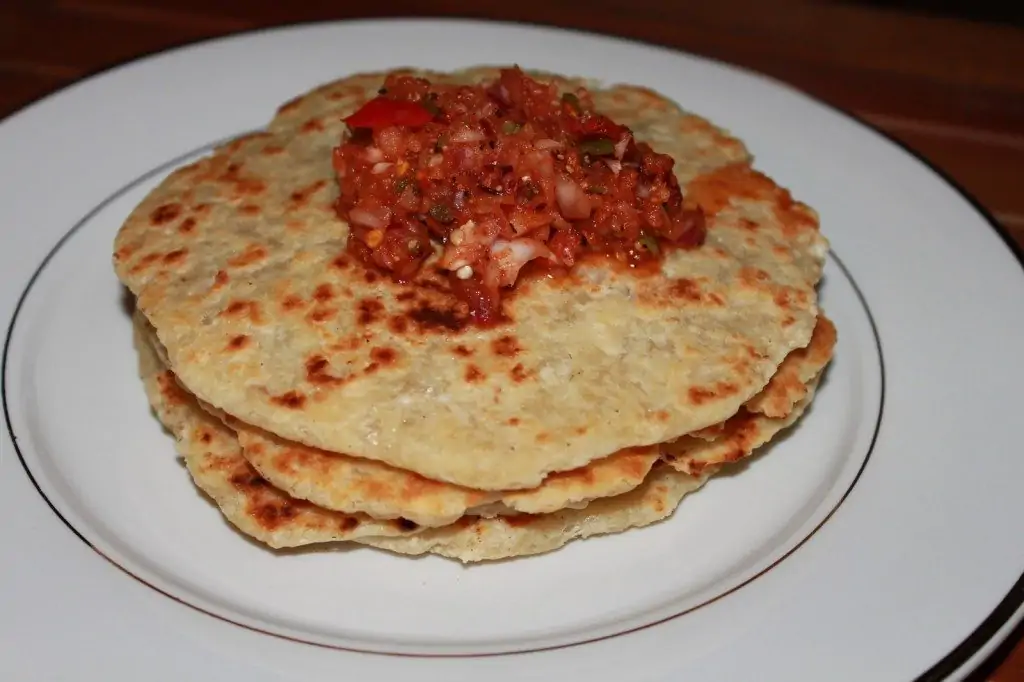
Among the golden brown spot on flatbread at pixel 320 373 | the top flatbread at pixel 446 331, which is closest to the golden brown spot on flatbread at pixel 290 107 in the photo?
the top flatbread at pixel 446 331

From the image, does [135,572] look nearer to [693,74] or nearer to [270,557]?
[270,557]

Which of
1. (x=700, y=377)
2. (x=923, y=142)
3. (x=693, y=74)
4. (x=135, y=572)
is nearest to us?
(x=135, y=572)

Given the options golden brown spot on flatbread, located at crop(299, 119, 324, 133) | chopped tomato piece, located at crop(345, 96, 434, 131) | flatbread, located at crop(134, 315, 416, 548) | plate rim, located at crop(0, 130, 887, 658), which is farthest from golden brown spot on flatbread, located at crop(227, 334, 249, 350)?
golden brown spot on flatbread, located at crop(299, 119, 324, 133)

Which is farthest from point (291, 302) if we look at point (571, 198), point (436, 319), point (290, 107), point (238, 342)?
point (290, 107)

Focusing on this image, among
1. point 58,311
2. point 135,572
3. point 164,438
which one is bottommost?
point 135,572

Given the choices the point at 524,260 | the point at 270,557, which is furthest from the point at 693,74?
the point at 270,557

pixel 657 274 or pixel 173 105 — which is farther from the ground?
pixel 173 105

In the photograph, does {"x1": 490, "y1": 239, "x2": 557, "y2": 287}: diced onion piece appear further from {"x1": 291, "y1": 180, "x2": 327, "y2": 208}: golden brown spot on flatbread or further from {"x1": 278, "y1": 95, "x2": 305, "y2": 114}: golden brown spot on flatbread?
{"x1": 278, "y1": 95, "x2": 305, "y2": 114}: golden brown spot on flatbread
